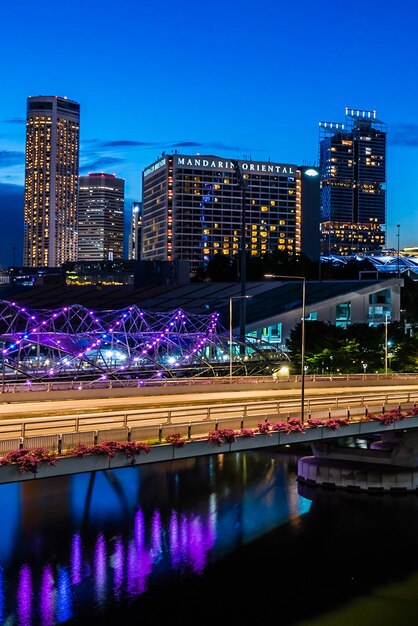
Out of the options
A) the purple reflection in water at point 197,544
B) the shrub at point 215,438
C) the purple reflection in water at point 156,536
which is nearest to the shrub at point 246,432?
the shrub at point 215,438

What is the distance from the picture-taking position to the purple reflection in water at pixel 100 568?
38688mm

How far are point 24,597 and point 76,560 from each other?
5.41 m

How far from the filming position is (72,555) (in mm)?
44219

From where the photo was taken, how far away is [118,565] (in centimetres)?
4247

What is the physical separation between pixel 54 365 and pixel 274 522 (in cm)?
3167

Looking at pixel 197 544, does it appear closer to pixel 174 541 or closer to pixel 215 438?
pixel 174 541

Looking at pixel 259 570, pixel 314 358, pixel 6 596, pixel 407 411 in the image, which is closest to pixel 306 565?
pixel 259 570

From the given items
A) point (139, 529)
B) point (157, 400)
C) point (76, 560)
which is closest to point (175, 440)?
point (76, 560)

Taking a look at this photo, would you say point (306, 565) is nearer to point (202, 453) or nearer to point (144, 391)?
point (202, 453)

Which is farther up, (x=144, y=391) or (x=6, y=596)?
(x=144, y=391)

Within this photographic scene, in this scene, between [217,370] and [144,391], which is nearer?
[144,391]

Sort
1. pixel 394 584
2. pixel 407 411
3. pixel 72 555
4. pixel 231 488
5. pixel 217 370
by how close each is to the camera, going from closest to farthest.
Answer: pixel 394 584 → pixel 72 555 → pixel 407 411 → pixel 231 488 → pixel 217 370

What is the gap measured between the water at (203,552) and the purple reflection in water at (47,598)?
0.09 metres

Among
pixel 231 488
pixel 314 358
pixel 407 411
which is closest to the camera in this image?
pixel 407 411
